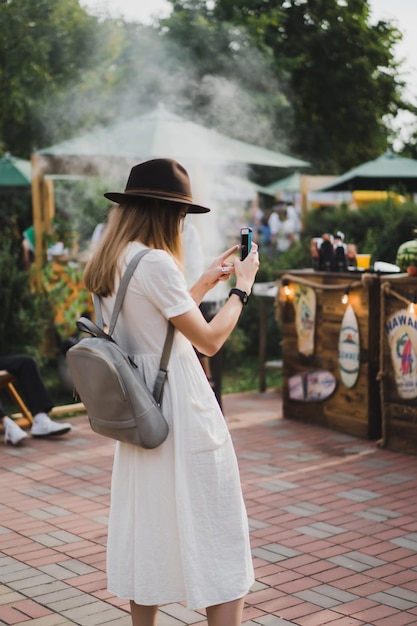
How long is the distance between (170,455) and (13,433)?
12.4 ft

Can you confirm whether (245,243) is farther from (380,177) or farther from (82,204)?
(380,177)

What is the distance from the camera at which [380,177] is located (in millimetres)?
15609

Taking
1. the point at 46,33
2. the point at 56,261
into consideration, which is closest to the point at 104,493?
the point at 56,261

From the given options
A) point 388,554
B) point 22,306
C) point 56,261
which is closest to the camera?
point 388,554

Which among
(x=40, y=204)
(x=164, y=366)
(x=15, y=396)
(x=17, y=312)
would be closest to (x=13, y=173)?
(x=40, y=204)

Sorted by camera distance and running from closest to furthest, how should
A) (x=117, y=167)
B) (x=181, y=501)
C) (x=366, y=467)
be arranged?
(x=181, y=501)
(x=366, y=467)
(x=117, y=167)

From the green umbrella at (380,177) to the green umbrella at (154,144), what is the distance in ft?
17.1

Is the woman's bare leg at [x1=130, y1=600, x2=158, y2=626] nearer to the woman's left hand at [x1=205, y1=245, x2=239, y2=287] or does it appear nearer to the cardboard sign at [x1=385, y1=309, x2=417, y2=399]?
the woman's left hand at [x1=205, y1=245, x2=239, y2=287]

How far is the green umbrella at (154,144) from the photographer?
9789mm

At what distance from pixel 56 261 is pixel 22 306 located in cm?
188

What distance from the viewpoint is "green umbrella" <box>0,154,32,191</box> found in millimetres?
14359

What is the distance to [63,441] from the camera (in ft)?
21.6

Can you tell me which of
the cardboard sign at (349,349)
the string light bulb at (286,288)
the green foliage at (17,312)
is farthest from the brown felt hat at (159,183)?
the green foliage at (17,312)

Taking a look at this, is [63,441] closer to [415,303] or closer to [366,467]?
[366,467]
